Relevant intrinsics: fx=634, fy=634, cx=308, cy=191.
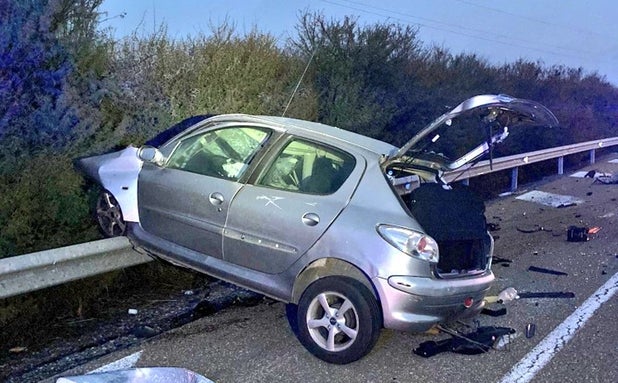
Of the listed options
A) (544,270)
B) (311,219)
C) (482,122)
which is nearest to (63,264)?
(311,219)

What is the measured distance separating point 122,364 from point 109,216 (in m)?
1.83

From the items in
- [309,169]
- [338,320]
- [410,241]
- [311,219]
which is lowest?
[338,320]

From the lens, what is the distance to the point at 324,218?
4.48m

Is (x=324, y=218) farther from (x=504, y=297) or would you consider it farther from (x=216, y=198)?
(x=504, y=297)

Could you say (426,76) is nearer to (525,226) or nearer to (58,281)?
(525,226)

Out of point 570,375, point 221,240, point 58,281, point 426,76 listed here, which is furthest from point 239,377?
point 426,76

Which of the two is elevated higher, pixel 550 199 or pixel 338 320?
pixel 338 320

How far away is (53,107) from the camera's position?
722 cm

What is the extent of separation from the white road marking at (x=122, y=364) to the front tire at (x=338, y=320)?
1.15 meters

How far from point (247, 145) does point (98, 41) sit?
4.47 meters

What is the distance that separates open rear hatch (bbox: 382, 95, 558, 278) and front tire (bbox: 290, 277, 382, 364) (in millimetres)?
641

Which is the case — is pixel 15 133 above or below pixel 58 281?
above

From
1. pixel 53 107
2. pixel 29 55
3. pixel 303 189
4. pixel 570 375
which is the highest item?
pixel 29 55

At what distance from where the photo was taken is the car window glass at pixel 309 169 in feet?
15.4
